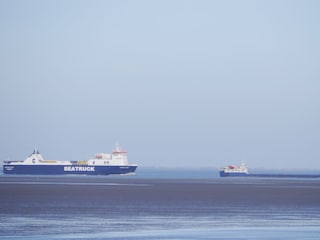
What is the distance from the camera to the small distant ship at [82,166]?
154 m

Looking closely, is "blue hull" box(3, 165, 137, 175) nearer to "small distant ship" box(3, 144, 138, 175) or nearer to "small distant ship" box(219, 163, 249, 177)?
"small distant ship" box(3, 144, 138, 175)

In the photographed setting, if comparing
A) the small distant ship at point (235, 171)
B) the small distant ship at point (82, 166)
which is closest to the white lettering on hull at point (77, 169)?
the small distant ship at point (82, 166)

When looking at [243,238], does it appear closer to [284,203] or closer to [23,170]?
[284,203]

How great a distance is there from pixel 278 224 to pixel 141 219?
7.31m

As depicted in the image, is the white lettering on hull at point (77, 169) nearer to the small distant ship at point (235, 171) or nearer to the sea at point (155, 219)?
the small distant ship at point (235, 171)

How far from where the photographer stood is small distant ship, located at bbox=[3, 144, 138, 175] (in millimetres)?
154500

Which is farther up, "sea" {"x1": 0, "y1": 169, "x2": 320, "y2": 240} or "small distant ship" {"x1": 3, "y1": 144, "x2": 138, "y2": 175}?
"small distant ship" {"x1": 3, "y1": 144, "x2": 138, "y2": 175}

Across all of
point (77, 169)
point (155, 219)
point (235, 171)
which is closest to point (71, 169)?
point (77, 169)

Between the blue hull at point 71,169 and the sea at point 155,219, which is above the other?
the blue hull at point 71,169

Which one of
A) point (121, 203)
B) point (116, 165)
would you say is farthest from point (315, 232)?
point (116, 165)

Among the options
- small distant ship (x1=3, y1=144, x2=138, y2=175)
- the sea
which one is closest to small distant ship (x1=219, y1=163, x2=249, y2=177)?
small distant ship (x1=3, y1=144, x2=138, y2=175)

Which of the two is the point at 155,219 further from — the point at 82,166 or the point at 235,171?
the point at 235,171

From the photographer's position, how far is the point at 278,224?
41156mm

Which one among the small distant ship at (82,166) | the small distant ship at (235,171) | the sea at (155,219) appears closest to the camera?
the sea at (155,219)
